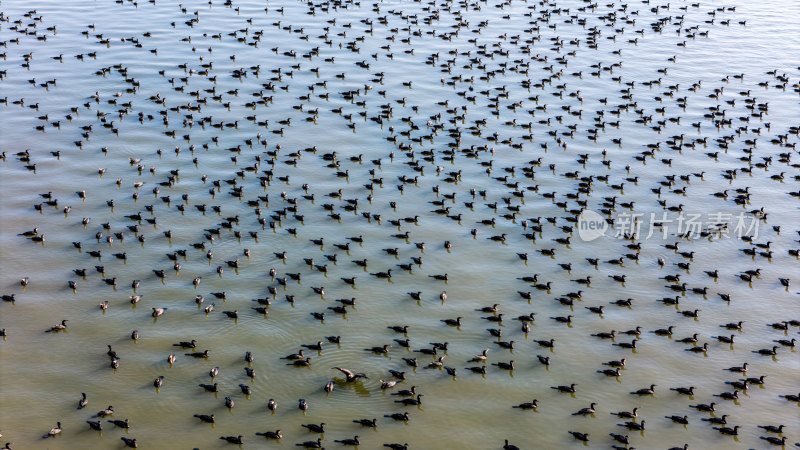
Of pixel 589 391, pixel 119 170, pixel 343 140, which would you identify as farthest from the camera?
pixel 343 140

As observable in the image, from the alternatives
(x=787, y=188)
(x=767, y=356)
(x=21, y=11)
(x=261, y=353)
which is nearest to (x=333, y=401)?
(x=261, y=353)

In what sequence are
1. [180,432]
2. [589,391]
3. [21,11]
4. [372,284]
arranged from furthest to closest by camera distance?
[21,11], [372,284], [589,391], [180,432]

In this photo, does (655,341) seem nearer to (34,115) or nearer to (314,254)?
(314,254)

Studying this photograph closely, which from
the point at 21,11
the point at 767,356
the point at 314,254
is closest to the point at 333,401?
the point at 314,254

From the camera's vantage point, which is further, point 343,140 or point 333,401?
point 343,140

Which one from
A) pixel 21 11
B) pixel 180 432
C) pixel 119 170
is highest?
pixel 21 11

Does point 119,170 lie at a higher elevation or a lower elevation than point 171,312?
higher

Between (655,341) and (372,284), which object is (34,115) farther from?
(655,341)
